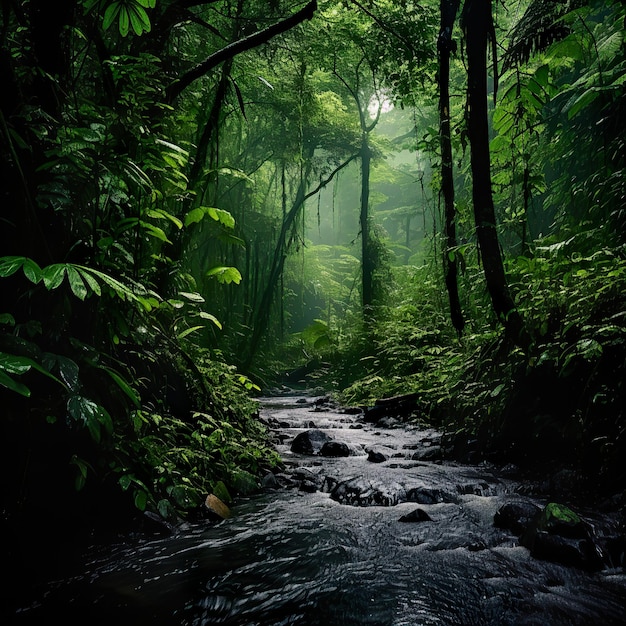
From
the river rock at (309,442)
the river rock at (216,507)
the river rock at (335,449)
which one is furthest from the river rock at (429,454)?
the river rock at (216,507)

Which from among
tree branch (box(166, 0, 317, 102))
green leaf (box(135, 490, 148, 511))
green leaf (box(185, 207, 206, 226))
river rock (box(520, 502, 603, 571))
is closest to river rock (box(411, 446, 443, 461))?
river rock (box(520, 502, 603, 571))

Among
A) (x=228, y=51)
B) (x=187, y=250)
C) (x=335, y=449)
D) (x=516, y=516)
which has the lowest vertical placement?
(x=516, y=516)

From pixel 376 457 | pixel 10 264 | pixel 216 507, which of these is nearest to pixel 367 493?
pixel 376 457

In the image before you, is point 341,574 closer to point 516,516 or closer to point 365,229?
point 516,516

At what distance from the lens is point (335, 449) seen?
205 inches

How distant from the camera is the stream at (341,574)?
193cm

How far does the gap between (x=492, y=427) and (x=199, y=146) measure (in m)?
4.28

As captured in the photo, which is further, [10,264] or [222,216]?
[222,216]

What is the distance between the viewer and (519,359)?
413 cm

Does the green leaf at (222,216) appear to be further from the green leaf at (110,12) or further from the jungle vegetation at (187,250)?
the green leaf at (110,12)

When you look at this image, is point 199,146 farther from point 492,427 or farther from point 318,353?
point 318,353

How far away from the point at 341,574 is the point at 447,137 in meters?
4.33

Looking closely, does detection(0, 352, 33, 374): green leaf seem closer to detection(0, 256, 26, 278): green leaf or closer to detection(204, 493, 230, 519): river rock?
detection(0, 256, 26, 278): green leaf

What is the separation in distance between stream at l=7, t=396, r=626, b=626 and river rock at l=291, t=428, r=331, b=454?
1.73 m
